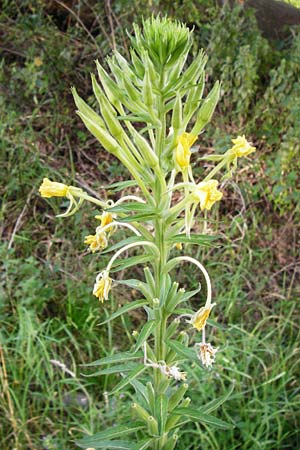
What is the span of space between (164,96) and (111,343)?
5.28 ft

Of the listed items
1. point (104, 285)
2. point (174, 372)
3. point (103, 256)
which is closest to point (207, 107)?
point (104, 285)

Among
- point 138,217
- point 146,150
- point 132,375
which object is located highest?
point 146,150

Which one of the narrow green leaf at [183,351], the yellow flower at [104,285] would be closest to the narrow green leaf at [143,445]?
the narrow green leaf at [183,351]

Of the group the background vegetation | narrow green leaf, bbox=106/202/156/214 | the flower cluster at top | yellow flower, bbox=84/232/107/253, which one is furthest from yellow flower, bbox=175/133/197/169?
the background vegetation

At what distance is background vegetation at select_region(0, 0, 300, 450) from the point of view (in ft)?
7.40

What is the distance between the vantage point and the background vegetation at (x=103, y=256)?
2.26m

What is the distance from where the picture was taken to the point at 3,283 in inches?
104

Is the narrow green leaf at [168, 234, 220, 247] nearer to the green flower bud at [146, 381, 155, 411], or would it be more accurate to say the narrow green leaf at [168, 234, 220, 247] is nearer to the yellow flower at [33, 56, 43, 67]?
the green flower bud at [146, 381, 155, 411]

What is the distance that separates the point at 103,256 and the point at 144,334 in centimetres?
181

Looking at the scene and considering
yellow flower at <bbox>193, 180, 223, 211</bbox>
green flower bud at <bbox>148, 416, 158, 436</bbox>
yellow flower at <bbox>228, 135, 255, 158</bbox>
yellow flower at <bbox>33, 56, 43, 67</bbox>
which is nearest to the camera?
yellow flower at <bbox>193, 180, 223, 211</bbox>

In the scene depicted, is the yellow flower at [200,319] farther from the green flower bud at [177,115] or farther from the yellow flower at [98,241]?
the green flower bud at [177,115]

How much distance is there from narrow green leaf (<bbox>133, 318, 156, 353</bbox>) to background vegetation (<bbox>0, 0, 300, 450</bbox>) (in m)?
0.60

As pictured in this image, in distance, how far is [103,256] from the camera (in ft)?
9.64

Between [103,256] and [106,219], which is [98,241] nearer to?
[106,219]
